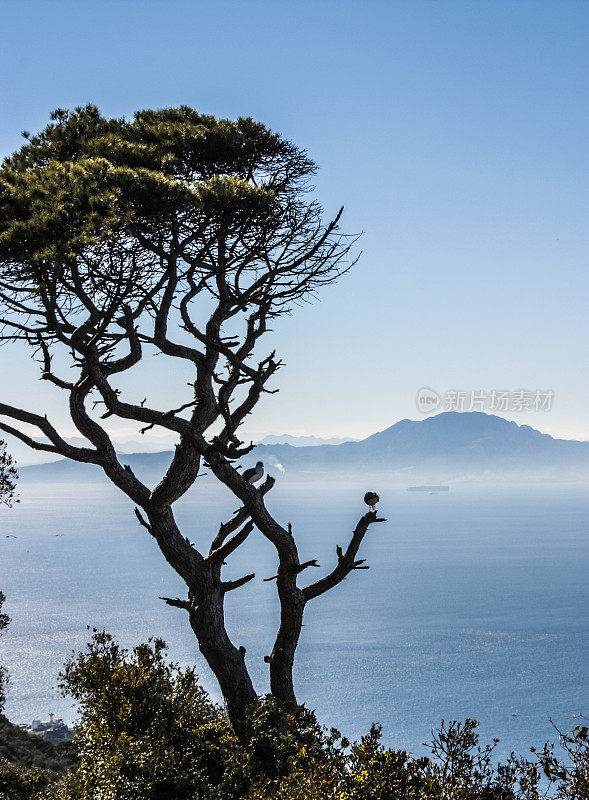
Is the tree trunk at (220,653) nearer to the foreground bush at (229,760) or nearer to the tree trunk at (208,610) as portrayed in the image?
the tree trunk at (208,610)

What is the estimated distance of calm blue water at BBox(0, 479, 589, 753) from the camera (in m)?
52.9

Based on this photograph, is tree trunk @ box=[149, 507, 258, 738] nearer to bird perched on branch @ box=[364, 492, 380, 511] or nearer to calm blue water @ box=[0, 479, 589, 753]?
bird perched on branch @ box=[364, 492, 380, 511]

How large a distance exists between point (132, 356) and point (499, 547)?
442ft

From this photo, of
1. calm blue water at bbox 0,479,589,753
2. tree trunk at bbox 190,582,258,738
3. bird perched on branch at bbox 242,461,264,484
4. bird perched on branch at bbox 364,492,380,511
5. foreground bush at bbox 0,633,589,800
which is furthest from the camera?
calm blue water at bbox 0,479,589,753

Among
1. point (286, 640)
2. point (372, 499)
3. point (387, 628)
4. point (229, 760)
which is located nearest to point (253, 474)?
point (372, 499)

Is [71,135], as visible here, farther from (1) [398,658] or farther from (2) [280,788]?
(1) [398,658]

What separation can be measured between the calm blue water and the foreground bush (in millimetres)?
38548

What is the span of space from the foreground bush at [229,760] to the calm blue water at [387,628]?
126 ft

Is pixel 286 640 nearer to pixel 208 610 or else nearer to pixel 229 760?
pixel 208 610

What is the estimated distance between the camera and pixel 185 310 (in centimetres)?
744

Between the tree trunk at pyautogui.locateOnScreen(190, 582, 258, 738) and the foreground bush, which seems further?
the tree trunk at pyautogui.locateOnScreen(190, 582, 258, 738)

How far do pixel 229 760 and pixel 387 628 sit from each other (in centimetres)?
7257

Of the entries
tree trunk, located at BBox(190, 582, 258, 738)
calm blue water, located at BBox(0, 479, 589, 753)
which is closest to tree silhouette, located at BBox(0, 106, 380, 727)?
tree trunk, located at BBox(190, 582, 258, 738)

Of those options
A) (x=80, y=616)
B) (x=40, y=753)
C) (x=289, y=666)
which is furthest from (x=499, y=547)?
(x=289, y=666)
